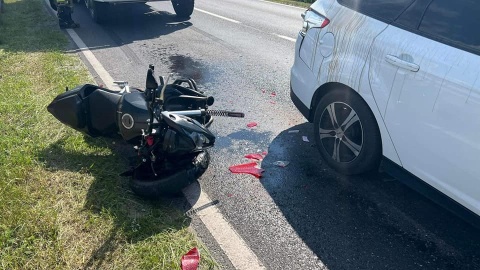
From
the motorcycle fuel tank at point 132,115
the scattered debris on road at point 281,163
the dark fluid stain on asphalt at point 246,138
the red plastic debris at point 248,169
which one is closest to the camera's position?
the motorcycle fuel tank at point 132,115

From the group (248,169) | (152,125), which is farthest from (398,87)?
(152,125)

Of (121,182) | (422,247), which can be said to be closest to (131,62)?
(121,182)

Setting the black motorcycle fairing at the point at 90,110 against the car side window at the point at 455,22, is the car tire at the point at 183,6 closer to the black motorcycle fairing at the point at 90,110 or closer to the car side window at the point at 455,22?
the black motorcycle fairing at the point at 90,110

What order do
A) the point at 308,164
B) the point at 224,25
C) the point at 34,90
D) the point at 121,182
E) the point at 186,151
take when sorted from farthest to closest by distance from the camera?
the point at 224,25 → the point at 34,90 → the point at 308,164 → the point at 121,182 → the point at 186,151

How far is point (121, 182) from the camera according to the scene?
3441mm

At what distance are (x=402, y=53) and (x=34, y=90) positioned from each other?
4.39m

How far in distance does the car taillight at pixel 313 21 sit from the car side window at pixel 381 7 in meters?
0.25

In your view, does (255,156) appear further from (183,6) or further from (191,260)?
(183,6)

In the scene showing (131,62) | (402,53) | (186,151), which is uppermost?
(402,53)

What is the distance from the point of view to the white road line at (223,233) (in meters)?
2.72

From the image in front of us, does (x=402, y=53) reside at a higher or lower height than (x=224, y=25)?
higher

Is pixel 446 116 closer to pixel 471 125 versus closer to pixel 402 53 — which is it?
pixel 471 125

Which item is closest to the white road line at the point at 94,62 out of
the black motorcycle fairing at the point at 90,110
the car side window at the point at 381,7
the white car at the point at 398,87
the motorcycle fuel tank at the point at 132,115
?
the black motorcycle fairing at the point at 90,110

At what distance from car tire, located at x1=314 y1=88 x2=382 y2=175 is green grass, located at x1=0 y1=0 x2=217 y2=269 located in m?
1.49
